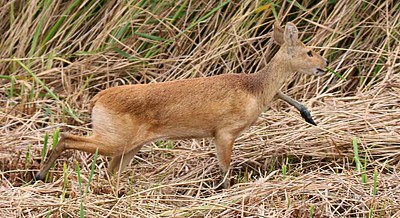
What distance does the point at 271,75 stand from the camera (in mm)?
6863

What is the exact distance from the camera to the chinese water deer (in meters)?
6.37

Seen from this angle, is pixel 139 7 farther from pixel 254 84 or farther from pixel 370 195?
pixel 370 195

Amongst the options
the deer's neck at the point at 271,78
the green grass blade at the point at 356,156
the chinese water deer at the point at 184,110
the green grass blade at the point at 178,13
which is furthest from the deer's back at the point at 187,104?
the green grass blade at the point at 178,13

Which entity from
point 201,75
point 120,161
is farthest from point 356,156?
point 201,75

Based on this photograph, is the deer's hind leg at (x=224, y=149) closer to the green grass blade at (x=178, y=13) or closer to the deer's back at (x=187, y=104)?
the deer's back at (x=187, y=104)

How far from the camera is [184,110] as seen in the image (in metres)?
6.52

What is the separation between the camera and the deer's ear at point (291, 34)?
680 centimetres

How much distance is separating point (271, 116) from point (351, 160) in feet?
3.25

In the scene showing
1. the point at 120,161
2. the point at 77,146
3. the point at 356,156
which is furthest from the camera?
the point at 120,161

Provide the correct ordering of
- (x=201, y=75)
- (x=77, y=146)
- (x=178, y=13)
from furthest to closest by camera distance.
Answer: (x=178, y=13), (x=201, y=75), (x=77, y=146)

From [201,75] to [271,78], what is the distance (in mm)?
1412

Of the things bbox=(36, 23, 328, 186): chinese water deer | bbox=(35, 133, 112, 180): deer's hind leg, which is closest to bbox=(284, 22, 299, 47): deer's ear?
bbox=(36, 23, 328, 186): chinese water deer

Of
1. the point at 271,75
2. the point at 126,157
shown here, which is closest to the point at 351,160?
the point at 271,75

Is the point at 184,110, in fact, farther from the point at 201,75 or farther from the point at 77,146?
the point at 201,75
